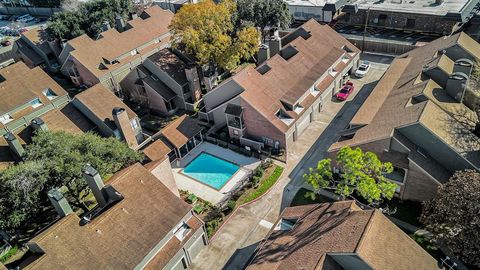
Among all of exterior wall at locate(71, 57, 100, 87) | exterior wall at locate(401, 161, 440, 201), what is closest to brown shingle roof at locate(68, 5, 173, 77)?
exterior wall at locate(71, 57, 100, 87)

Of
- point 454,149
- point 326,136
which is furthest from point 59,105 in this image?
point 454,149

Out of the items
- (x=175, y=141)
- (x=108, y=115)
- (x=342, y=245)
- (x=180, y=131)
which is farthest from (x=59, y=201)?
(x=342, y=245)

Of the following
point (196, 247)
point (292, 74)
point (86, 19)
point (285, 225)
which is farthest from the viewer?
point (86, 19)

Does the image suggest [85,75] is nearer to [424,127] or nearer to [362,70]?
[362,70]

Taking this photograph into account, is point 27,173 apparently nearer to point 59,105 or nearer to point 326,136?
point 59,105

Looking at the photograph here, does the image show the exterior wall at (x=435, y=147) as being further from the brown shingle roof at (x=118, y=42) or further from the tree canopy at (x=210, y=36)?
the brown shingle roof at (x=118, y=42)

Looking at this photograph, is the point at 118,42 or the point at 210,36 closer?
the point at 210,36

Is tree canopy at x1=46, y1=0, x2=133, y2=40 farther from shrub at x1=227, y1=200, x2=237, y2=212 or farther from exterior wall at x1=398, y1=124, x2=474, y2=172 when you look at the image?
exterior wall at x1=398, y1=124, x2=474, y2=172
